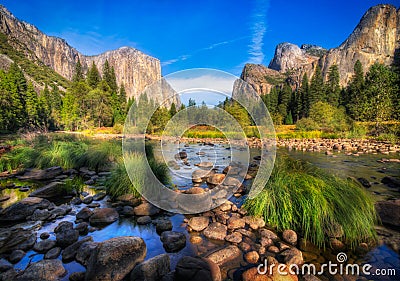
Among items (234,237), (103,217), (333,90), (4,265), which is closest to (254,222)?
(234,237)

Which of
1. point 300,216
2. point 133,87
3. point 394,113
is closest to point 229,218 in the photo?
point 300,216

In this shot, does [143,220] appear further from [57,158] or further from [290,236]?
A: [57,158]

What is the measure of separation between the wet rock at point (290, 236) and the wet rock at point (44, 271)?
3311 mm

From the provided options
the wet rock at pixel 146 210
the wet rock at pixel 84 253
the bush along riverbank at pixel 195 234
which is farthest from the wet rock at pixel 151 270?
the wet rock at pixel 146 210

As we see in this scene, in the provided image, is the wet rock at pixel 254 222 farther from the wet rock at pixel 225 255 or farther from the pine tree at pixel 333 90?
the pine tree at pixel 333 90

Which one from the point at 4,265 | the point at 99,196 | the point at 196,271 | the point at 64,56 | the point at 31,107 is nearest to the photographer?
the point at 196,271

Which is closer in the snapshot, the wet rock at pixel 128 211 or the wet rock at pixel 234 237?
the wet rock at pixel 234 237

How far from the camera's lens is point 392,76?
40094 mm

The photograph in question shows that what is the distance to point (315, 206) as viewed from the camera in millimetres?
3812

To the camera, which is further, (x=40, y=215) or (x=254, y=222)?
(x=40, y=215)

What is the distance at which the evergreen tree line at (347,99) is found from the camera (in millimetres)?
29983

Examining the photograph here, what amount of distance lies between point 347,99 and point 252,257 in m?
54.4

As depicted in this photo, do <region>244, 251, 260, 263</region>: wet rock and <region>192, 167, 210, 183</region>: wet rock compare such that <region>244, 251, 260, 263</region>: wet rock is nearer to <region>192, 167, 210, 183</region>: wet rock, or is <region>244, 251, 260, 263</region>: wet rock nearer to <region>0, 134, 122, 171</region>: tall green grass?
<region>192, 167, 210, 183</region>: wet rock

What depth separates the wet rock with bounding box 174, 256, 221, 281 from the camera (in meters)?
2.57
